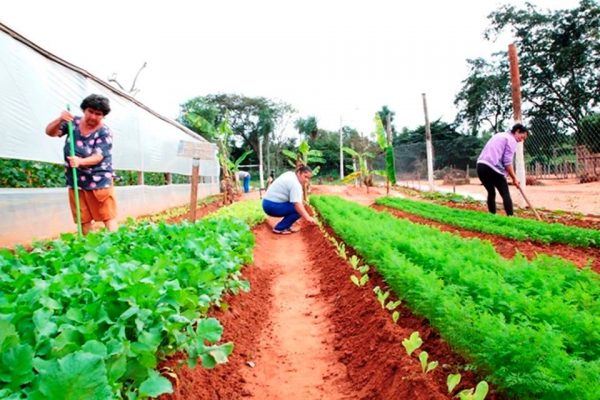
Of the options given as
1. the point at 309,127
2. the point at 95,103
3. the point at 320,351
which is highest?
the point at 309,127

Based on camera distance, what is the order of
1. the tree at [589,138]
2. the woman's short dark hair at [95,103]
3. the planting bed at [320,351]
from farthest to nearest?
1. the tree at [589,138]
2. the woman's short dark hair at [95,103]
3. the planting bed at [320,351]

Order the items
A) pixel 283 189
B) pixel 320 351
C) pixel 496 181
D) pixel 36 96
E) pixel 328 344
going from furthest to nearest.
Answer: pixel 283 189 < pixel 496 181 < pixel 36 96 < pixel 328 344 < pixel 320 351

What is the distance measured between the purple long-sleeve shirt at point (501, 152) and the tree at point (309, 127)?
40.5m

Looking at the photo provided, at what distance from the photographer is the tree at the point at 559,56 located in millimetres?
26922

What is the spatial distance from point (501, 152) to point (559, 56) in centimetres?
2375

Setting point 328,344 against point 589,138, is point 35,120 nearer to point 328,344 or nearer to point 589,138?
point 328,344

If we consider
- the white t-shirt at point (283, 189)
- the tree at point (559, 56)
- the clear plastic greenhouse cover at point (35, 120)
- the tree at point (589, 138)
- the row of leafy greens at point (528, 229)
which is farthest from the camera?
the tree at point (559, 56)

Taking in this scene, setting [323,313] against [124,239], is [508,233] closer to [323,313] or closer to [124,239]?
[323,313]

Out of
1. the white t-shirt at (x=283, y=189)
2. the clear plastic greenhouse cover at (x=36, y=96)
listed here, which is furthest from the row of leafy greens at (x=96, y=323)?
the white t-shirt at (x=283, y=189)

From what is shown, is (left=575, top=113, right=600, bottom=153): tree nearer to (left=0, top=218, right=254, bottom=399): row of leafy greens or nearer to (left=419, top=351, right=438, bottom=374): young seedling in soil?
(left=419, top=351, right=438, bottom=374): young seedling in soil

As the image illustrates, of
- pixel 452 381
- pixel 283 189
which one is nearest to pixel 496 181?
pixel 283 189

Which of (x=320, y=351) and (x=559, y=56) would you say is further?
(x=559, y=56)

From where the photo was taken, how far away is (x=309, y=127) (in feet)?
160

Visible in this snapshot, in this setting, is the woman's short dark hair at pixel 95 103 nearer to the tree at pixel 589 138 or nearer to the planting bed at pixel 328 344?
the planting bed at pixel 328 344
